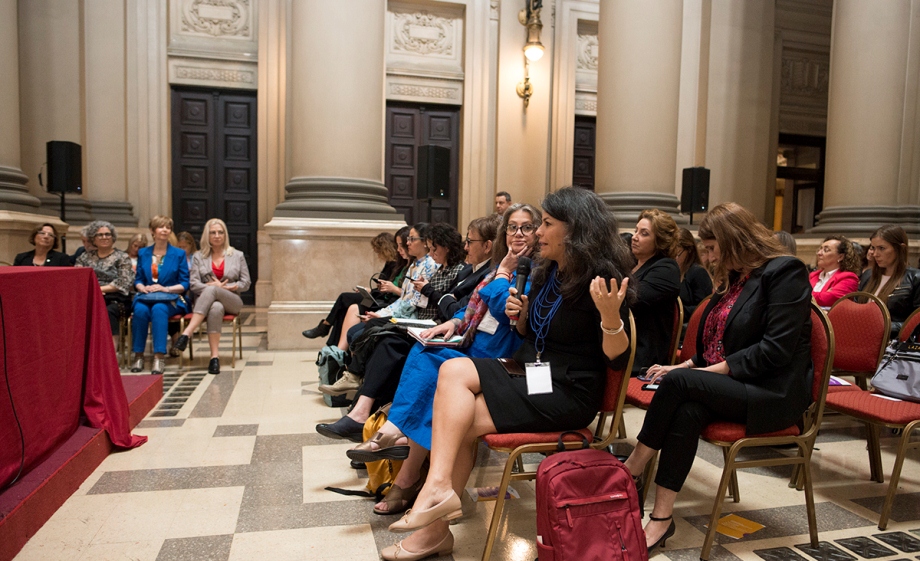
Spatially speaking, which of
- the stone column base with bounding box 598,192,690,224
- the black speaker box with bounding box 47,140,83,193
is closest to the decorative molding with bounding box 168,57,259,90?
the black speaker box with bounding box 47,140,83,193

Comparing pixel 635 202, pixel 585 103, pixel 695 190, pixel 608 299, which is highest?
pixel 585 103

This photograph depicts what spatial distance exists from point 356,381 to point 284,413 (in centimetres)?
53

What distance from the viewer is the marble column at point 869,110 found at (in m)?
7.29

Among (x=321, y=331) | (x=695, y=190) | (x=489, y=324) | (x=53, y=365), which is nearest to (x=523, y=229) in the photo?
(x=489, y=324)

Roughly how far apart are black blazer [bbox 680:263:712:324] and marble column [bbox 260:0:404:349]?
3.50 m

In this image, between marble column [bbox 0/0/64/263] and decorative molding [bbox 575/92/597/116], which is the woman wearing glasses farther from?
decorative molding [bbox 575/92/597/116]

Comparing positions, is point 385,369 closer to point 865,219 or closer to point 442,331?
point 442,331

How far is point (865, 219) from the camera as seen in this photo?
24.4 ft

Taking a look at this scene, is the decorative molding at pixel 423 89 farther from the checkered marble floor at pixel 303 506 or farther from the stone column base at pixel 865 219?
the checkered marble floor at pixel 303 506

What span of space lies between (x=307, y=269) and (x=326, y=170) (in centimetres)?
107

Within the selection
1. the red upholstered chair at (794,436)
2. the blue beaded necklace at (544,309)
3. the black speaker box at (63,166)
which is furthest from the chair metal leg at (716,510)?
the black speaker box at (63,166)

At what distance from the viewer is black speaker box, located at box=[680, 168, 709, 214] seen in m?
8.02

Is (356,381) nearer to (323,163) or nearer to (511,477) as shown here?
(511,477)

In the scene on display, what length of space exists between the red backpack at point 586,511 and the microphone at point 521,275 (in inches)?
25.5
